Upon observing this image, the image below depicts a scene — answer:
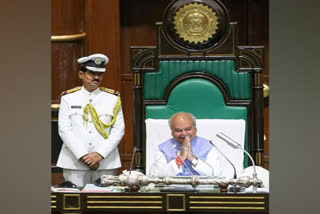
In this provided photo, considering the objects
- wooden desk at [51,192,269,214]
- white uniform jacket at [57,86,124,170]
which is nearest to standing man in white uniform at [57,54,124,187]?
white uniform jacket at [57,86,124,170]

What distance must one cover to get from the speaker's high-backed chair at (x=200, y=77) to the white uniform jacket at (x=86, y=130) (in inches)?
6.6

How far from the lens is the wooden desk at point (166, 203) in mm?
3006

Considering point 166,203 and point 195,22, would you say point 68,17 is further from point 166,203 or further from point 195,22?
point 166,203

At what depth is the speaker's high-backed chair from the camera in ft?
15.0

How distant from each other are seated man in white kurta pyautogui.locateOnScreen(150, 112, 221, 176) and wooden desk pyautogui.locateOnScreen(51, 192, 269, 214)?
1.90 ft

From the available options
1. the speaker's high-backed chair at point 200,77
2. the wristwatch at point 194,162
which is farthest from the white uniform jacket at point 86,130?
the wristwatch at point 194,162

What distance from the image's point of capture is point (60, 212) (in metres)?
3.09

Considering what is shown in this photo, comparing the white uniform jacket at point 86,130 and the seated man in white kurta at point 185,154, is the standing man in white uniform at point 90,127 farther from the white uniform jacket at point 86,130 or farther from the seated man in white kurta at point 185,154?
the seated man in white kurta at point 185,154

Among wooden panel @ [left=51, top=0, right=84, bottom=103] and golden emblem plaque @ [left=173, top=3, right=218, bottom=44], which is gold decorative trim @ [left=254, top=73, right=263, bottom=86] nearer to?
golden emblem plaque @ [left=173, top=3, right=218, bottom=44]
